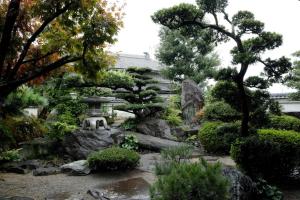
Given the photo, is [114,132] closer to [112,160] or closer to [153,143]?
[153,143]

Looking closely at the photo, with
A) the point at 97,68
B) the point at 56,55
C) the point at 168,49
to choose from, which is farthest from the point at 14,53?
the point at 168,49

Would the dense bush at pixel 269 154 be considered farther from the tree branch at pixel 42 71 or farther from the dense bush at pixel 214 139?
the tree branch at pixel 42 71

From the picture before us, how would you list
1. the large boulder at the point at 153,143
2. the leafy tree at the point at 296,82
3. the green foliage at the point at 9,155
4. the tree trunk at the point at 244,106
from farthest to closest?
the leafy tree at the point at 296,82 → the large boulder at the point at 153,143 → the green foliage at the point at 9,155 → the tree trunk at the point at 244,106

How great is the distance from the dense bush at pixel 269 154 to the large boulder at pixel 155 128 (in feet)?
21.7

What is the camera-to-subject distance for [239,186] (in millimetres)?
5512

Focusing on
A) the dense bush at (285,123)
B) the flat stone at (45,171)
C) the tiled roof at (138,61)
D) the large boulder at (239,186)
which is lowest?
the flat stone at (45,171)

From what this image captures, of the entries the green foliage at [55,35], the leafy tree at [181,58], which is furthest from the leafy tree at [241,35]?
the leafy tree at [181,58]

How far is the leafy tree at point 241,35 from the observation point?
22.8ft

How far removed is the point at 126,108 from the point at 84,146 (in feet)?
11.6

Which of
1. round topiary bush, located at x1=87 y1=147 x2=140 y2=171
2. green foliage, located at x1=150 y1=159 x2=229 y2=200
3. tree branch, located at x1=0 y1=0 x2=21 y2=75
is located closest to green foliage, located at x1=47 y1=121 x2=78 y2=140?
round topiary bush, located at x1=87 y1=147 x2=140 y2=171

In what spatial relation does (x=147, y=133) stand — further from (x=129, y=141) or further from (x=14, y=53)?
(x=14, y=53)

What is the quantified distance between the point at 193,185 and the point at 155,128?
9.73 metres

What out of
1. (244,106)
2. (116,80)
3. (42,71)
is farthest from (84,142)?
(244,106)

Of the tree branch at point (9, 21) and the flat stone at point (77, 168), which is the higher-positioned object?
the tree branch at point (9, 21)
